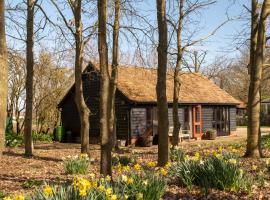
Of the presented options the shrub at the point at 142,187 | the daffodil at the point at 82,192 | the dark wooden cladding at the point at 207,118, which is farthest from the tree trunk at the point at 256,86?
the dark wooden cladding at the point at 207,118

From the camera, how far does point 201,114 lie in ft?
104

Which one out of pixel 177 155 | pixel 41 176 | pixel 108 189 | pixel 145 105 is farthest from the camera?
pixel 145 105

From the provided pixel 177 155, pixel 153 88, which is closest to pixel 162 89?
pixel 177 155

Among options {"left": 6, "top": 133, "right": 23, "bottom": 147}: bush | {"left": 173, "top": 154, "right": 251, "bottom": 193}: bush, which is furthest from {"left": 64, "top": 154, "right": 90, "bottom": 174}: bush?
{"left": 6, "top": 133, "right": 23, "bottom": 147}: bush

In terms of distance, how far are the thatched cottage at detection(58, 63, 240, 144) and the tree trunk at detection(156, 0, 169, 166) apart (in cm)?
1133

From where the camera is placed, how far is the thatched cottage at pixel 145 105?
87.5 feet

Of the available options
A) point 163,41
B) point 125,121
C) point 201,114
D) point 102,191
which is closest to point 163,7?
point 163,41

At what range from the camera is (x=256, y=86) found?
14938mm

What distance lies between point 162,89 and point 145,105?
14.5m

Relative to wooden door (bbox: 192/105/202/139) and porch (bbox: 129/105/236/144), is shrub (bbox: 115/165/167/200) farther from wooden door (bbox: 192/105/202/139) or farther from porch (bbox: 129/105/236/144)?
wooden door (bbox: 192/105/202/139)

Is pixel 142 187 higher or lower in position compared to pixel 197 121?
lower

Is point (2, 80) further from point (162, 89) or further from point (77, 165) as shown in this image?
point (162, 89)

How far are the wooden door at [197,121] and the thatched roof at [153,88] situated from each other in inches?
33.8

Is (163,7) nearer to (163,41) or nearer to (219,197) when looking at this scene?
(163,41)
